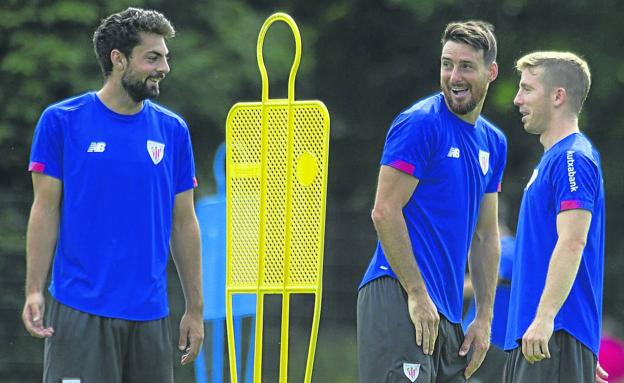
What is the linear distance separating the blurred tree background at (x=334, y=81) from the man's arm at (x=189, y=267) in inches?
157

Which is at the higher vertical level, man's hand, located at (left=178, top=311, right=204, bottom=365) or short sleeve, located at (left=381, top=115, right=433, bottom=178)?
short sleeve, located at (left=381, top=115, right=433, bottom=178)

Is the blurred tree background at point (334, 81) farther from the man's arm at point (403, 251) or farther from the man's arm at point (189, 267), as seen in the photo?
the man's arm at point (403, 251)

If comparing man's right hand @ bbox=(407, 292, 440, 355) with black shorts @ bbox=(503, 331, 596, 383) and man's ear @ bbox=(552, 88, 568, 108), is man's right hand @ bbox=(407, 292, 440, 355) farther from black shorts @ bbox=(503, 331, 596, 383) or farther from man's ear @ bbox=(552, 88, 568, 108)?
man's ear @ bbox=(552, 88, 568, 108)

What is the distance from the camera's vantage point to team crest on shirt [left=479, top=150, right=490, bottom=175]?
506 centimetres

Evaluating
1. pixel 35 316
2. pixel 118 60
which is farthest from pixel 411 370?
pixel 118 60

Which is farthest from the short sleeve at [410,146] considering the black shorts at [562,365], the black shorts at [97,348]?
the black shorts at [97,348]

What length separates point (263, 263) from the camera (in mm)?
5516

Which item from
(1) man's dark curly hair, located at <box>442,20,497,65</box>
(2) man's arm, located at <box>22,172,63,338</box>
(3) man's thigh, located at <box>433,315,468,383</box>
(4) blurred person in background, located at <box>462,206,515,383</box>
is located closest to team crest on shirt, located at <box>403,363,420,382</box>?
(3) man's thigh, located at <box>433,315,468,383</box>

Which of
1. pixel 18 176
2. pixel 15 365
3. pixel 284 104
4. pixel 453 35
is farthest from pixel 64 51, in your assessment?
pixel 453 35

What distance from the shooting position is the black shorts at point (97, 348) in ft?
16.1

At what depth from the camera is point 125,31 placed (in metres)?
5.17

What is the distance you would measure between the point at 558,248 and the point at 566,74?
78cm

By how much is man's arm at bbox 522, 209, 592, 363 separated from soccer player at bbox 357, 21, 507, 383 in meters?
0.37

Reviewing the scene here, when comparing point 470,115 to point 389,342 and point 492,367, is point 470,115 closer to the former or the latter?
point 389,342
